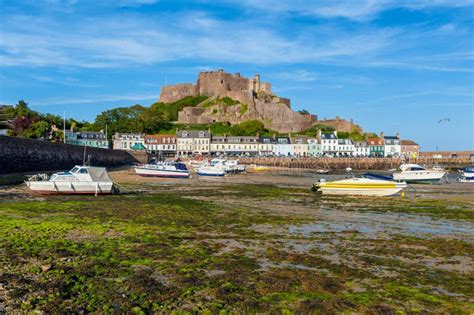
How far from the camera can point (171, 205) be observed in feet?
63.4

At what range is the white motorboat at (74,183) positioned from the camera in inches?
849

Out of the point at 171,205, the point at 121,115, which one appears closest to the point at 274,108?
the point at 121,115

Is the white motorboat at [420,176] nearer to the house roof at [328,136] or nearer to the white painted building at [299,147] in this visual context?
the white painted building at [299,147]

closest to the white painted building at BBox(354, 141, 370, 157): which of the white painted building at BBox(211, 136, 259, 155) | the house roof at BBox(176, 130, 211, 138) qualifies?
the white painted building at BBox(211, 136, 259, 155)

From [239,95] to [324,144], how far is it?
30192mm

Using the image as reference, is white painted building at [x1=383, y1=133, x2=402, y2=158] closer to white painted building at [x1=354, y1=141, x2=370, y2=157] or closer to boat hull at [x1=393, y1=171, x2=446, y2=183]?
white painted building at [x1=354, y1=141, x2=370, y2=157]

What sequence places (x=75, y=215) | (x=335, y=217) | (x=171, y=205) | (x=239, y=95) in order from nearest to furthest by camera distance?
(x=75, y=215) < (x=335, y=217) < (x=171, y=205) < (x=239, y=95)

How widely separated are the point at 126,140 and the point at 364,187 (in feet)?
271

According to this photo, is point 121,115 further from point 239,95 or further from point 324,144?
point 324,144

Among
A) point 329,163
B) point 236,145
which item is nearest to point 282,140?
point 236,145

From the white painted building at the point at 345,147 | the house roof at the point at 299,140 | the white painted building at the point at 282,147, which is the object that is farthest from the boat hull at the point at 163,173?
the white painted building at the point at 345,147

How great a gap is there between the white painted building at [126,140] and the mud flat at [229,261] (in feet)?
279

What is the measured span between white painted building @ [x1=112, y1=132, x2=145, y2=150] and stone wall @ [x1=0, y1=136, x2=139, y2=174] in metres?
42.8

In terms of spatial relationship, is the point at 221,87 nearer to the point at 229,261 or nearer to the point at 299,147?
the point at 299,147
